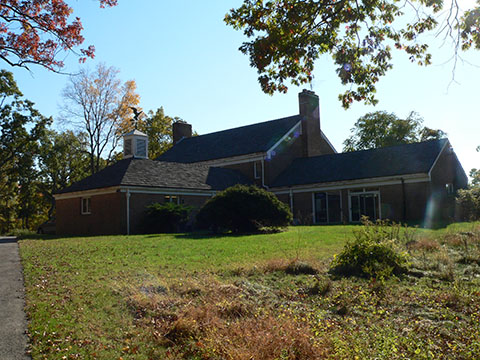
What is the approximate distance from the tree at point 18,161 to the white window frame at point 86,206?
437 inches

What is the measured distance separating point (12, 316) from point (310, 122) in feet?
116

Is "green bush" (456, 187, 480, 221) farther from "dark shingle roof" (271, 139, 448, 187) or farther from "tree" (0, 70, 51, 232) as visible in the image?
"tree" (0, 70, 51, 232)

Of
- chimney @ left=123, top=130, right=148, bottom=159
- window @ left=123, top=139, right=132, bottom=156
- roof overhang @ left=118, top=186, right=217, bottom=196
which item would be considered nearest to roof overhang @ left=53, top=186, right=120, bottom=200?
roof overhang @ left=118, top=186, right=217, bottom=196

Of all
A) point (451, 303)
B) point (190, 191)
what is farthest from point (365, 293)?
point (190, 191)

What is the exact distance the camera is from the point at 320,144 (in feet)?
136

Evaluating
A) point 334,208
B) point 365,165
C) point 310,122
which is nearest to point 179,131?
point 310,122

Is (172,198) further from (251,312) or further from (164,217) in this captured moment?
(251,312)

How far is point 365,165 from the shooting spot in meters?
32.0

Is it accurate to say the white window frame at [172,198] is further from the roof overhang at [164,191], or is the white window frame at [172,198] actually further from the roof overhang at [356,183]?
the roof overhang at [356,183]

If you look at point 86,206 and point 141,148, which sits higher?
point 141,148

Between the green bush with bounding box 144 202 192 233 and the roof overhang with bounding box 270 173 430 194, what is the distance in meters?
10.3

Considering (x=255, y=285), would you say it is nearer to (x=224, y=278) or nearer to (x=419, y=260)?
(x=224, y=278)

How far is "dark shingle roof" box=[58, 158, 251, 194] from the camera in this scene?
2773cm

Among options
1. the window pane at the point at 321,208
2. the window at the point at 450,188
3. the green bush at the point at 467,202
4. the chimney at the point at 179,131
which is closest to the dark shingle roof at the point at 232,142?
the chimney at the point at 179,131
